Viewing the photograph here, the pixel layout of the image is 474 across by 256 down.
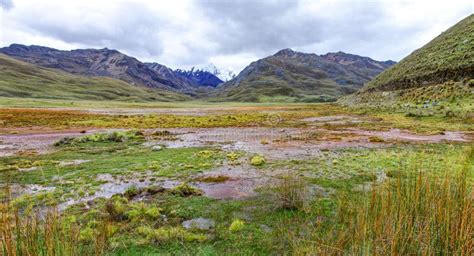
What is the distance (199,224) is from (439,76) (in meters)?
51.6

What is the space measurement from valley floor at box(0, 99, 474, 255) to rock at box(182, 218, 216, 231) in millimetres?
53

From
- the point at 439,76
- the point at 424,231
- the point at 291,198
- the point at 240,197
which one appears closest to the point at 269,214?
the point at 291,198

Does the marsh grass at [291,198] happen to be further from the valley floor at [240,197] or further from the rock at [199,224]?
the rock at [199,224]

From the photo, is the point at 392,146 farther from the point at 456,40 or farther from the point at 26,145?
the point at 456,40

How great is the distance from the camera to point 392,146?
18672 mm

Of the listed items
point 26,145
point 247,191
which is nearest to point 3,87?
point 26,145

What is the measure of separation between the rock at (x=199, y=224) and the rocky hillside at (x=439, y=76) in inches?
1615

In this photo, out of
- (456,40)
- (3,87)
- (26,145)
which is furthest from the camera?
(3,87)

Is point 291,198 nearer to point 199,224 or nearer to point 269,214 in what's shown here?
point 269,214

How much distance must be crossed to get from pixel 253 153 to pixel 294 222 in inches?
441

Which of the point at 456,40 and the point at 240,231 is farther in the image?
the point at 456,40

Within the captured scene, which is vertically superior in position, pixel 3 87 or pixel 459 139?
pixel 3 87

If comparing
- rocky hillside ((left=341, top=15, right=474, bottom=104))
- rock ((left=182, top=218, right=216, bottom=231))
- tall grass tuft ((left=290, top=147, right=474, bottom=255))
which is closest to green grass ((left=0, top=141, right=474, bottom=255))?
tall grass tuft ((left=290, top=147, right=474, bottom=255))

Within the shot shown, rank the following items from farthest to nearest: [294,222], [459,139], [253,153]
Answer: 1. [459,139]
2. [253,153]
3. [294,222]
